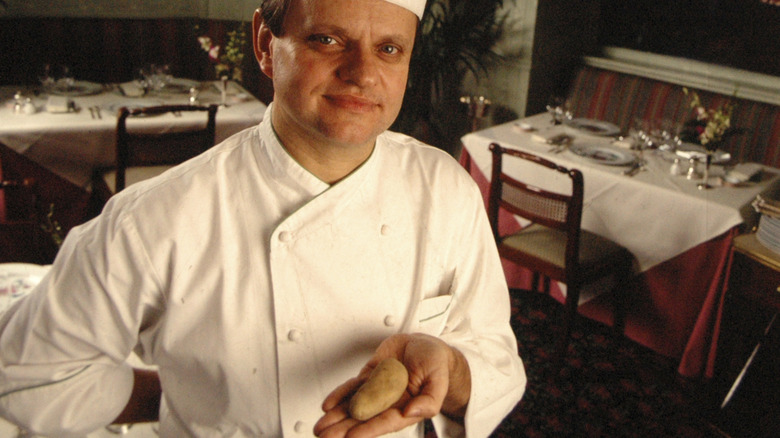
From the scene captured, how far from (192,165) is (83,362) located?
32 cm

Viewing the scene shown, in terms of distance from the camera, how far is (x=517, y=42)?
166 inches

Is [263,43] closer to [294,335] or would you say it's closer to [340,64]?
[340,64]

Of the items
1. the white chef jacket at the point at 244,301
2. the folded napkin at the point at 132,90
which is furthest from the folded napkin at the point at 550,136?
the folded napkin at the point at 132,90

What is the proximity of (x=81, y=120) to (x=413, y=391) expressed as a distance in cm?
277

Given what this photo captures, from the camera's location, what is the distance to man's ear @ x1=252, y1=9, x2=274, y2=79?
97cm

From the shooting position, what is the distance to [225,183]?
2.99 ft

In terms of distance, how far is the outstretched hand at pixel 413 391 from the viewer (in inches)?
28.2

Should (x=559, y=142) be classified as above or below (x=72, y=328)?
below

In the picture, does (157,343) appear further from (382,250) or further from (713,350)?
(713,350)

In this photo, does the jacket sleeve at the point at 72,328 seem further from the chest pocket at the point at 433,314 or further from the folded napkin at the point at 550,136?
the folded napkin at the point at 550,136

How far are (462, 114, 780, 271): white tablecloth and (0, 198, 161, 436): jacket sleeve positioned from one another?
2.27 m

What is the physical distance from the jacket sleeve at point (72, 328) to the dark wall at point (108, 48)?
3787 mm

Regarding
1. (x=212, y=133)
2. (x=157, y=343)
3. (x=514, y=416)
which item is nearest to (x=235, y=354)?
(x=157, y=343)

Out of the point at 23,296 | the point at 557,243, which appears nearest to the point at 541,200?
the point at 557,243
